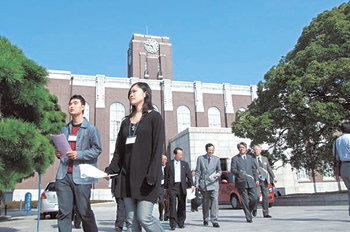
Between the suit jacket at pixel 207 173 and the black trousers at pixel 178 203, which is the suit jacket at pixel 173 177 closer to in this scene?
the black trousers at pixel 178 203

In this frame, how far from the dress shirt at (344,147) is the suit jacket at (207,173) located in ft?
8.67

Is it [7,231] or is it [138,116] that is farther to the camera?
[7,231]

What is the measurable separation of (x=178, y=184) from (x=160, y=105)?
3031cm

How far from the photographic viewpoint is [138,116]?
3.31m

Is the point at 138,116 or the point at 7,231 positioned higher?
the point at 138,116

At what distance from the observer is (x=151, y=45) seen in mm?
Result: 45312

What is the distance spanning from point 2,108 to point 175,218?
13.7 feet

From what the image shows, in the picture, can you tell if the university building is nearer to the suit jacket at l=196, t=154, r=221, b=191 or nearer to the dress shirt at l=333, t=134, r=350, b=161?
the suit jacket at l=196, t=154, r=221, b=191

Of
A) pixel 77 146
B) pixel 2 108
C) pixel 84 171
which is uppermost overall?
pixel 2 108

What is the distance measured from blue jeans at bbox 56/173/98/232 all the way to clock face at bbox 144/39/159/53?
4243 centimetres

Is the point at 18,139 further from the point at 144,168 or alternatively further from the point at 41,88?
the point at 144,168

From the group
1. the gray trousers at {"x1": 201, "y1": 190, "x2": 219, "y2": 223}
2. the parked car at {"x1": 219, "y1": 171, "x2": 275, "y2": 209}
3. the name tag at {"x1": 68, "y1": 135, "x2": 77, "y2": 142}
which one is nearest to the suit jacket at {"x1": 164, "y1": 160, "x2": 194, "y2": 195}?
the gray trousers at {"x1": 201, "y1": 190, "x2": 219, "y2": 223}

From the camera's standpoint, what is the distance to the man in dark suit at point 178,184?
6988 mm

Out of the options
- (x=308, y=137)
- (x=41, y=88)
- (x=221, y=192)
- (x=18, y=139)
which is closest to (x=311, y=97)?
(x=308, y=137)
